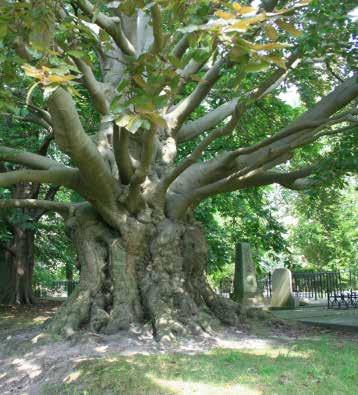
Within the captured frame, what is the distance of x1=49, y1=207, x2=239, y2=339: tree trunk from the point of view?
791 cm

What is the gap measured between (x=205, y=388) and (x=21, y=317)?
895 centimetres

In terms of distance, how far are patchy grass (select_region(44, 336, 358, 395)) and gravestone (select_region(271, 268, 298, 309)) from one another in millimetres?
7753

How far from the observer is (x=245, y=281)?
13477 millimetres

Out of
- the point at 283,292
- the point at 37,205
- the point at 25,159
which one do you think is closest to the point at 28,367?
the point at 37,205

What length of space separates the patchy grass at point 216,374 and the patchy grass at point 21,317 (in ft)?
14.4

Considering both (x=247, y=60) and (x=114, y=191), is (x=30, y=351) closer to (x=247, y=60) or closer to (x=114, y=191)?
(x=114, y=191)

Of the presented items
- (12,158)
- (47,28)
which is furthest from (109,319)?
(47,28)

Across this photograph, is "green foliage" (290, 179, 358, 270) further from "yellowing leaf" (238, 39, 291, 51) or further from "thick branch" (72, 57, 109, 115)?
"yellowing leaf" (238, 39, 291, 51)

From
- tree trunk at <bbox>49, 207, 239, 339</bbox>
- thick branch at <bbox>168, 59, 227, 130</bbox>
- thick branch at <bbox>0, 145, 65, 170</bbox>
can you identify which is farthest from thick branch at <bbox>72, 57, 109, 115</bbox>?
tree trunk at <bbox>49, 207, 239, 339</bbox>

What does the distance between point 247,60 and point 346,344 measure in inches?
233

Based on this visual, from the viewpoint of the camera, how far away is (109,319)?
791cm

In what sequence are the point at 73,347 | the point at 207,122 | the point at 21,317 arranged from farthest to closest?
the point at 21,317
the point at 207,122
the point at 73,347

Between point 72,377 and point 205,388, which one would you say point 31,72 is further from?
point 72,377

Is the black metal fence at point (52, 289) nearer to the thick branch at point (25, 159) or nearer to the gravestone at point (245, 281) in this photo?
the gravestone at point (245, 281)
